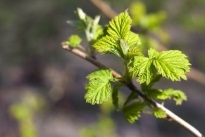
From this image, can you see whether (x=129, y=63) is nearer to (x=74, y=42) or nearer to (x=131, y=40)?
(x=131, y=40)

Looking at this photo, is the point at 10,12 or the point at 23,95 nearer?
the point at 23,95

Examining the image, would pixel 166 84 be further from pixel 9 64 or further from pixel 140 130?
pixel 9 64

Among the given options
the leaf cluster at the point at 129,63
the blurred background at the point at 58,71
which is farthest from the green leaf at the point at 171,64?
the blurred background at the point at 58,71

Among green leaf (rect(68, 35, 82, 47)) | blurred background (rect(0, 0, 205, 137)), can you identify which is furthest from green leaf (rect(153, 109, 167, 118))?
blurred background (rect(0, 0, 205, 137))

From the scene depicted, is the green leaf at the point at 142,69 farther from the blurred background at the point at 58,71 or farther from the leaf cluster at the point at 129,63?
the blurred background at the point at 58,71

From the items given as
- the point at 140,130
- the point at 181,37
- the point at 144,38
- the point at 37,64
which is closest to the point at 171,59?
the point at 144,38

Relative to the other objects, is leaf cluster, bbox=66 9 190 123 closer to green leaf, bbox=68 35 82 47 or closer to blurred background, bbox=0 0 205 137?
green leaf, bbox=68 35 82 47

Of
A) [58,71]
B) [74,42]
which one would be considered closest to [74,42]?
[74,42]
